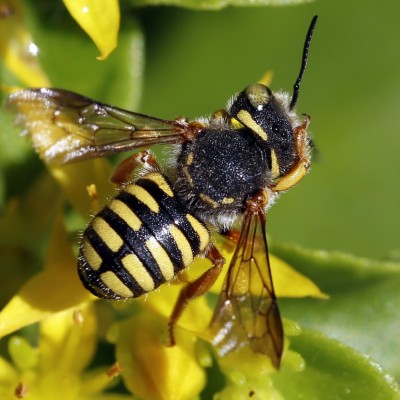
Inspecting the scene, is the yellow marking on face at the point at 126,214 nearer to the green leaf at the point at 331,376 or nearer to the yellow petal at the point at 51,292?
the yellow petal at the point at 51,292

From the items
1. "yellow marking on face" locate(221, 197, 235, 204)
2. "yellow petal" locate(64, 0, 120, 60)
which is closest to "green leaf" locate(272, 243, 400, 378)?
"yellow marking on face" locate(221, 197, 235, 204)

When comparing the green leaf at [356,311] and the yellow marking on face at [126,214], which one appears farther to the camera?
the green leaf at [356,311]

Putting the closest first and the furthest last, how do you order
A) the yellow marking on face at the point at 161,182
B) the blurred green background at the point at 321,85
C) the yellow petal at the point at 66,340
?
A: 1. the yellow marking on face at the point at 161,182
2. the yellow petal at the point at 66,340
3. the blurred green background at the point at 321,85

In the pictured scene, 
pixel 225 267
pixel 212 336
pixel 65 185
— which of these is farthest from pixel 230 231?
pixel 65 185

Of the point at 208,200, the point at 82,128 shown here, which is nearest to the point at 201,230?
the point at 208,200

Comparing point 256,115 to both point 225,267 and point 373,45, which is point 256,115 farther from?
point 373,45

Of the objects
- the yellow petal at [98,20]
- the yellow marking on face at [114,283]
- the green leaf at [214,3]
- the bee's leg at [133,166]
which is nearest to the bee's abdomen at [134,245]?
the yellow marking on face at [114,283]

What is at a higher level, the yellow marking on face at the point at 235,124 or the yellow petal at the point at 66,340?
the yellow marking on face at the point at 235,124

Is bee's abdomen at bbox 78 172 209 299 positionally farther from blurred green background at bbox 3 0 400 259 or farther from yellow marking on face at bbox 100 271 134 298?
blurred green background at bbox 3 0 400 259

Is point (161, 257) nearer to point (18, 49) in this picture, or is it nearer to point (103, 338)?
point (103, 338)
